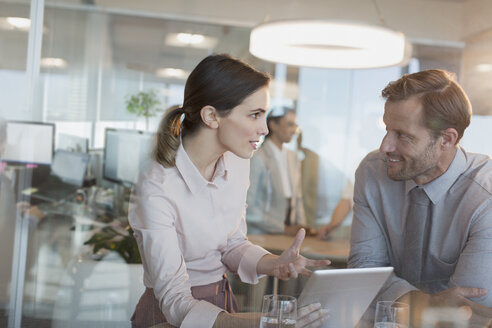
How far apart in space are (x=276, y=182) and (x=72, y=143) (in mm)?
1664

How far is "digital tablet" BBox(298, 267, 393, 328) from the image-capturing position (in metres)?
1.24

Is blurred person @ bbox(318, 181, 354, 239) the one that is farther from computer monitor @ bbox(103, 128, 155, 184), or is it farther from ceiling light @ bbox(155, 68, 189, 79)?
ceiling light @ bbox(155, 68, 189, 79)

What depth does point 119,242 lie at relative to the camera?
344 cm

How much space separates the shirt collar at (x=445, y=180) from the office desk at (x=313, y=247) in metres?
0.79

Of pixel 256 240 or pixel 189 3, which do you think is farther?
pixel 189 3

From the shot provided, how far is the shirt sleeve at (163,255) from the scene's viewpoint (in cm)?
136

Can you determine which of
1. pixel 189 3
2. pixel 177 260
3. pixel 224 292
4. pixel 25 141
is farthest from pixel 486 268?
pixel 189 3

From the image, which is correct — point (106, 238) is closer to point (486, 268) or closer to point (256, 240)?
point (256, 240)

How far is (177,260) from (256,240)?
2.02m

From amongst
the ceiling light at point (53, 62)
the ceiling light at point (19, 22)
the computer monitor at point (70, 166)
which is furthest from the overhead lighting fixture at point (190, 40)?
the ceiling light at point (19, 22)

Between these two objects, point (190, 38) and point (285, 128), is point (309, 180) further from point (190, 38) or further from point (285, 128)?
point (190, 38)

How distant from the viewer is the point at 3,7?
339 cm

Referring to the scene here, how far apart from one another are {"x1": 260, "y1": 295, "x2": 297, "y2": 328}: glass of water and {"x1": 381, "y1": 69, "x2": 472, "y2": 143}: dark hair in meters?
0.92

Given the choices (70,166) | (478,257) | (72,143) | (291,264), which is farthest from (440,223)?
(72,143)
